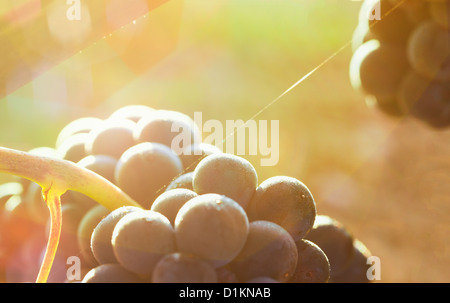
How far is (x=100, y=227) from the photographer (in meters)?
0.34

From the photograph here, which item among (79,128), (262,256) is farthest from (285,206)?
(79,128)

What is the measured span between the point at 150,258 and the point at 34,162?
13 cm

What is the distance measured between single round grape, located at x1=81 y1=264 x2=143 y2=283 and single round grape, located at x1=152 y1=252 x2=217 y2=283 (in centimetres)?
2

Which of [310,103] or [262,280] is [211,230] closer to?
[262,280]

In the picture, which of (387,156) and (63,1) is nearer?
(63,1)

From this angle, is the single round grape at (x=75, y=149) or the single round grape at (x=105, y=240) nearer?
the single round grape at (x=105, y=240)

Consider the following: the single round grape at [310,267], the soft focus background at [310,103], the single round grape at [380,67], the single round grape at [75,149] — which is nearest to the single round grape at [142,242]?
the single round grape at [310,267]

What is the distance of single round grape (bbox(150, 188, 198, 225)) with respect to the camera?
338mm

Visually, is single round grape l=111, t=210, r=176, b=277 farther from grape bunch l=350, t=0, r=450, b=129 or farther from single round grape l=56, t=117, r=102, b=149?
grape bunch l=350, t=0, r=450, b=129

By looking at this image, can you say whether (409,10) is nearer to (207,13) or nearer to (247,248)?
(247,248)

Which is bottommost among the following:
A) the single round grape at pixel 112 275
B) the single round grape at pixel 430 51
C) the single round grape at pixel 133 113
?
the single round grape at pixel 112 275

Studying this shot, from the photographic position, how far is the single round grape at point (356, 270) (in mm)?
471

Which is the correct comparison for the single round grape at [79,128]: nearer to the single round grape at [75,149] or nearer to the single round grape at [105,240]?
the single round grape at [75,149]
